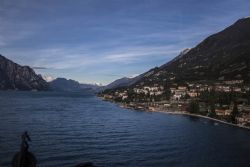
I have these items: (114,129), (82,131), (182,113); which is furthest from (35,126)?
(182,113)

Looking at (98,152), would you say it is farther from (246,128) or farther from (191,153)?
(246,128)

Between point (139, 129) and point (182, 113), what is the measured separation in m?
77.5

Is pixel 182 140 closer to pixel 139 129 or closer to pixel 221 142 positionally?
pixel 221 142

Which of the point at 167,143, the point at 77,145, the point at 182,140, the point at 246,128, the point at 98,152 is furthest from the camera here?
the point at 246,128

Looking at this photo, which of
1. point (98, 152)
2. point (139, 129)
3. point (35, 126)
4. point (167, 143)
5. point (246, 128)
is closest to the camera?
point (98, 152)

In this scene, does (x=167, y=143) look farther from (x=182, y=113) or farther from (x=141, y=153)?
(x=182, y=113)

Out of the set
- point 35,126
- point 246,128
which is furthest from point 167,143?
point 246,128

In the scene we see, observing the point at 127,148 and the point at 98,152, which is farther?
the point at 127,148

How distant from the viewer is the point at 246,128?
438 ft

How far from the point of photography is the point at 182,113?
190 metres

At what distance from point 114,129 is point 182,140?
2221 cm

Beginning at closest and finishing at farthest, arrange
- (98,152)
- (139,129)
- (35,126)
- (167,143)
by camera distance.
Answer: (98,152) < (167,143) < (35,126) < (139,129)

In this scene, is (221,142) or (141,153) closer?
(141,153)

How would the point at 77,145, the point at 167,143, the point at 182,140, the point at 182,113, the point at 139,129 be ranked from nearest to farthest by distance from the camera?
the point at 77,145
the point at 167,143
the point at 182,140
the point at 139,129
the point at 182,113
